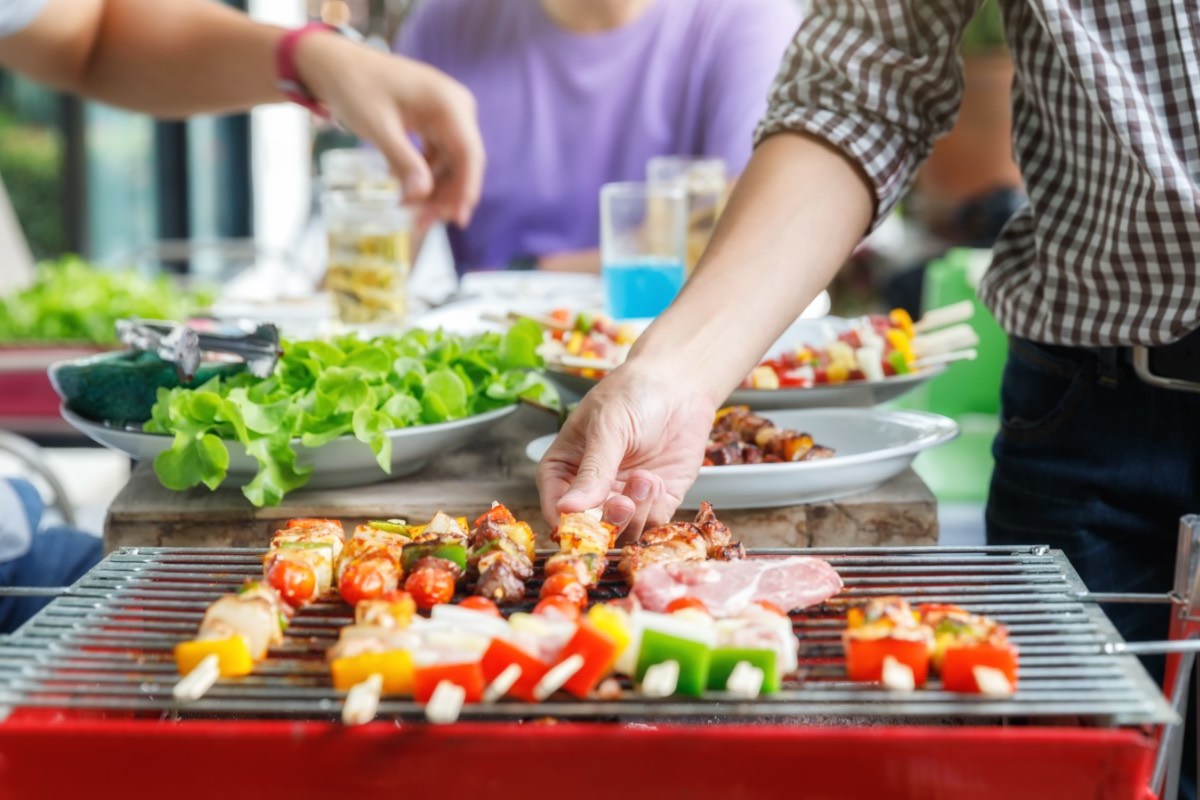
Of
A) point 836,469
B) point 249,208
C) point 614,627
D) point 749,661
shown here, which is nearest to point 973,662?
point 749,661

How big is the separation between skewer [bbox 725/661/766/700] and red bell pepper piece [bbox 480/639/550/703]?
14 cm

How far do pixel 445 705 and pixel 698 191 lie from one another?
89.3 inches

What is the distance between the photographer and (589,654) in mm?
951

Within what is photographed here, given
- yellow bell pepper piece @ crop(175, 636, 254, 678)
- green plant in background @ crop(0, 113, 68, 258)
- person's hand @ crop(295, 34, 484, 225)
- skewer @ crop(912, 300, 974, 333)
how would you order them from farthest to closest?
green plant in background @ crop(0, 113, 68, 258), person's hand @ crop(295, 34, 484, 225), skewer @ crop(912, 300, 974, 333), yellow bell pepper piece @ crop(175, 636, 254, 678)

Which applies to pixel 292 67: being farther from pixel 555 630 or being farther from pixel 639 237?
pixel 555 630

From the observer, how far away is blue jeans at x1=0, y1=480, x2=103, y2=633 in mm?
2016

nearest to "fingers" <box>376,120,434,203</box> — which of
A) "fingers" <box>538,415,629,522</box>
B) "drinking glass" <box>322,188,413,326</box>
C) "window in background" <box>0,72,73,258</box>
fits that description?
"drinking glass" <box>322,188,413,326</box>

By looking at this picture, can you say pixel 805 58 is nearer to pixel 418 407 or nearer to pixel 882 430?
pixel 882 430

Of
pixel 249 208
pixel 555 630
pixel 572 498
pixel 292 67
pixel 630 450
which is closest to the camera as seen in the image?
pixel 555 630

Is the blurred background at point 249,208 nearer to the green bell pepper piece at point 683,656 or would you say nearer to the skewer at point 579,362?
the skewer at point 579,362

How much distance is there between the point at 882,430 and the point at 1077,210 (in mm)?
397

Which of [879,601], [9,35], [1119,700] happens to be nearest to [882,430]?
[879,601]

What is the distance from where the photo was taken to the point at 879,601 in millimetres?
1051

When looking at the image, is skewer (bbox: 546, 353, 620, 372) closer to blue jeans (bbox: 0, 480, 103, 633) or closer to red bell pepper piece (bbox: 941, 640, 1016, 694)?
blue jeans (bbox: 0, 480, 103, 633)
